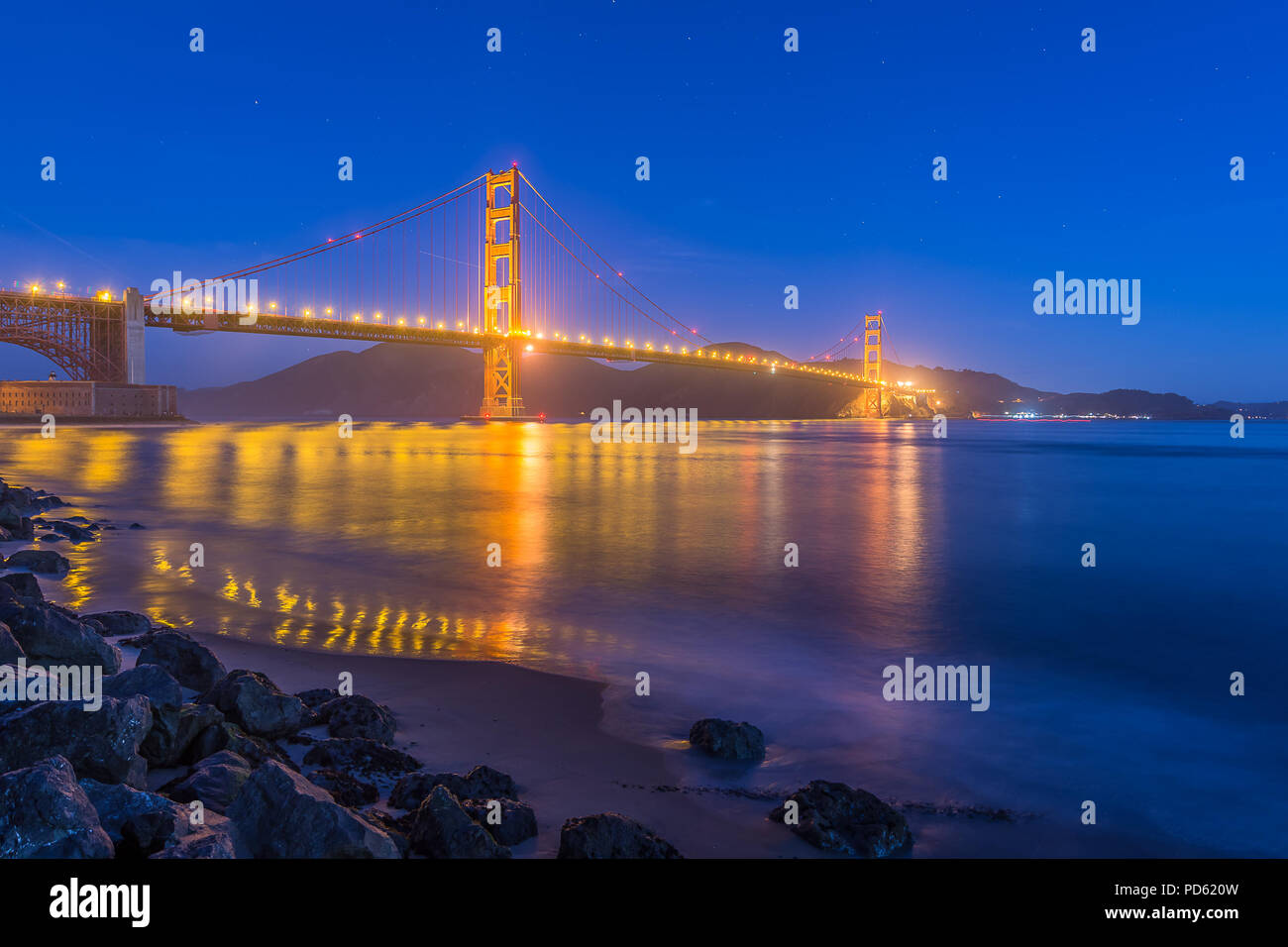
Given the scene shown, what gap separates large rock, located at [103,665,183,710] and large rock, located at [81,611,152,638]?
2.12m

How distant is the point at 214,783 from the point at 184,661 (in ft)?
5.84

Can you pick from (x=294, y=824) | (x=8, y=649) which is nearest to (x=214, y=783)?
(x=294, y=824)

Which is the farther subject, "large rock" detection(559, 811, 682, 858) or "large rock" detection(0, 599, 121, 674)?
"large rock" detection(0, 599, 121, 674)

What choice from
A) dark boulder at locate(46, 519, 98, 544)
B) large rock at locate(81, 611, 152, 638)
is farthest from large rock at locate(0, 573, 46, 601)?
dark boulder at locate(46, 519, 98, 544)

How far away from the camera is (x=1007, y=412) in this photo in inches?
7810

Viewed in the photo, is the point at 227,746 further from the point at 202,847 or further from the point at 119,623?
the point at 119,623

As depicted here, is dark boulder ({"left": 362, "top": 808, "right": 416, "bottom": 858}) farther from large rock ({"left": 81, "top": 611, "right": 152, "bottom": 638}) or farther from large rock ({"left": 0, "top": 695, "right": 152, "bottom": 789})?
large rock ({"left": 81, "top": 611, "right": 152, "bottom": 638})

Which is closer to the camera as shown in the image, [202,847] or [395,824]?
[202,847]

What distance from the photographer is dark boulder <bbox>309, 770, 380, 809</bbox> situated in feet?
10.2

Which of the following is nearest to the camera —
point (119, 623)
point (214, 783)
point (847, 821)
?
point (214, 783)

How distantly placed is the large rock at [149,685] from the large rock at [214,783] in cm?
45

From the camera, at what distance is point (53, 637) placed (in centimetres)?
392
